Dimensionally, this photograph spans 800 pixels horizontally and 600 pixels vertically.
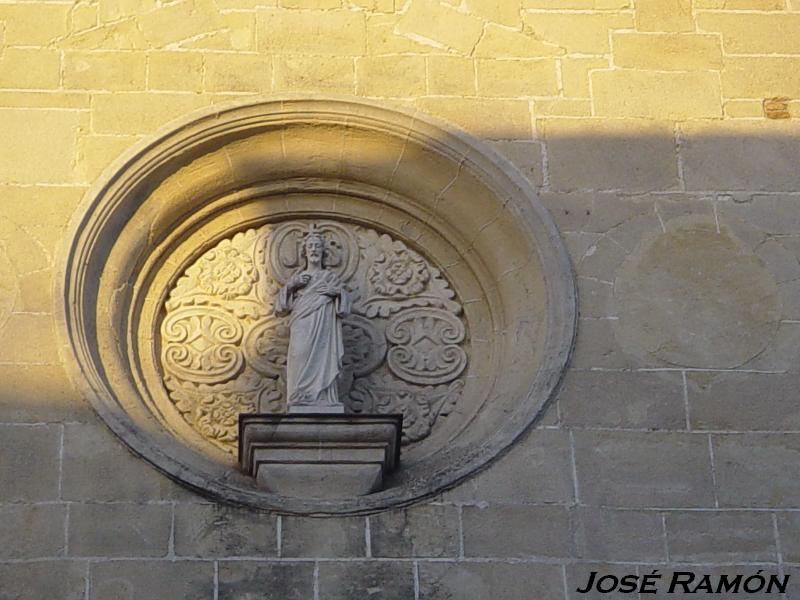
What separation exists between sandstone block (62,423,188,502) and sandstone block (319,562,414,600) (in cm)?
92

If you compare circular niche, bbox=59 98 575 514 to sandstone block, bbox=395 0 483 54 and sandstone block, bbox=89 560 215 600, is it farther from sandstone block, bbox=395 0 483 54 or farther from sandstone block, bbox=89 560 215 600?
sandstone block, bbox=89 560 215 600

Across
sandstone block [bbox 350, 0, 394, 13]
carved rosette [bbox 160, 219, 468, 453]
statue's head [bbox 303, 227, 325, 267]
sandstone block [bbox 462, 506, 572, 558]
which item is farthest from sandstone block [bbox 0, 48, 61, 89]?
sandstone block [bbox 462, 506, 572, 558]

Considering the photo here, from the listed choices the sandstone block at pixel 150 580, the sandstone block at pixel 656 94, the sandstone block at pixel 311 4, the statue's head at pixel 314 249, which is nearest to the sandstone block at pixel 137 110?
the sandstone block at pixel 311 4

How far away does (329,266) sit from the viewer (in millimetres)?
12180

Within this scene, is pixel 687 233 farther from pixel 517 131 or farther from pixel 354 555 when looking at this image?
pixel 354 555

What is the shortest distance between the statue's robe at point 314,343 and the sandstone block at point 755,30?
287 centimetres

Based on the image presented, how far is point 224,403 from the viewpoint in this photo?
11.6 metres

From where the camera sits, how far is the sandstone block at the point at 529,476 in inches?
423

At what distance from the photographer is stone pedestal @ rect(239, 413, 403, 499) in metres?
10.8

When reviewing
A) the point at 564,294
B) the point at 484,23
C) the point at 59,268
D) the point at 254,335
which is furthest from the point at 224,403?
the point at 484,23

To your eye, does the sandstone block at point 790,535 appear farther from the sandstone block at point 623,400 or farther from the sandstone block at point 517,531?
the sandstone block at point 517,531

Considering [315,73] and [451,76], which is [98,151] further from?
[451,76]

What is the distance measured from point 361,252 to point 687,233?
6.49ft

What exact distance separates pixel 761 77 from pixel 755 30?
14.4 inches
